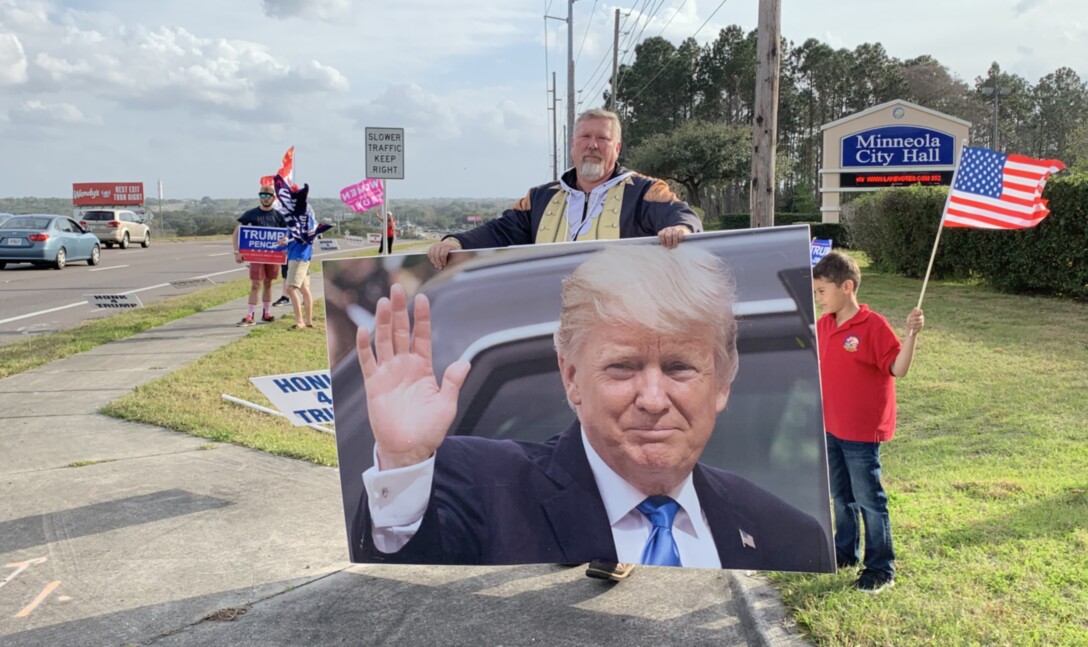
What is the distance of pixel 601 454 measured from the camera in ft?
11.6

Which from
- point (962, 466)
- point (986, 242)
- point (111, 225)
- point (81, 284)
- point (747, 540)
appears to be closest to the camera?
point (747, 540)

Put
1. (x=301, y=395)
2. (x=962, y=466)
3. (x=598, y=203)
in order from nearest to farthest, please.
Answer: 1. (x=598, y=203)
2. (x=962, y=466)
3. (x=301, y=395)

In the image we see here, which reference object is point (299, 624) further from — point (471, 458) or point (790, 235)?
point (790, 235)

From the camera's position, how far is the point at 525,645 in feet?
11.5

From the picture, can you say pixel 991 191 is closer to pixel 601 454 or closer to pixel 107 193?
pixel 601 454

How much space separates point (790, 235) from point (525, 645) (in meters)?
1.84

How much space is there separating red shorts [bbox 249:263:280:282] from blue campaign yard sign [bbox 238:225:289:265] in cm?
28

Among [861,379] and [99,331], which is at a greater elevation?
[861,379]

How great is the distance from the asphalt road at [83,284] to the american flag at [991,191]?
445 inches

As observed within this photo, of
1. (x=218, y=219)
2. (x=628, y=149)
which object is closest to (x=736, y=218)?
(x=628, y=149)

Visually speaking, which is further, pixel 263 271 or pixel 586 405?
pixel 263 271

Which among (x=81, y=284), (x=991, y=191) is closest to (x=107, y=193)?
(x=81, y=284)

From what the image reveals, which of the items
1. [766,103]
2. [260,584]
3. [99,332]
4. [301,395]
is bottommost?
[260,584]

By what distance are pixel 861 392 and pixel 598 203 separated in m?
1.38
